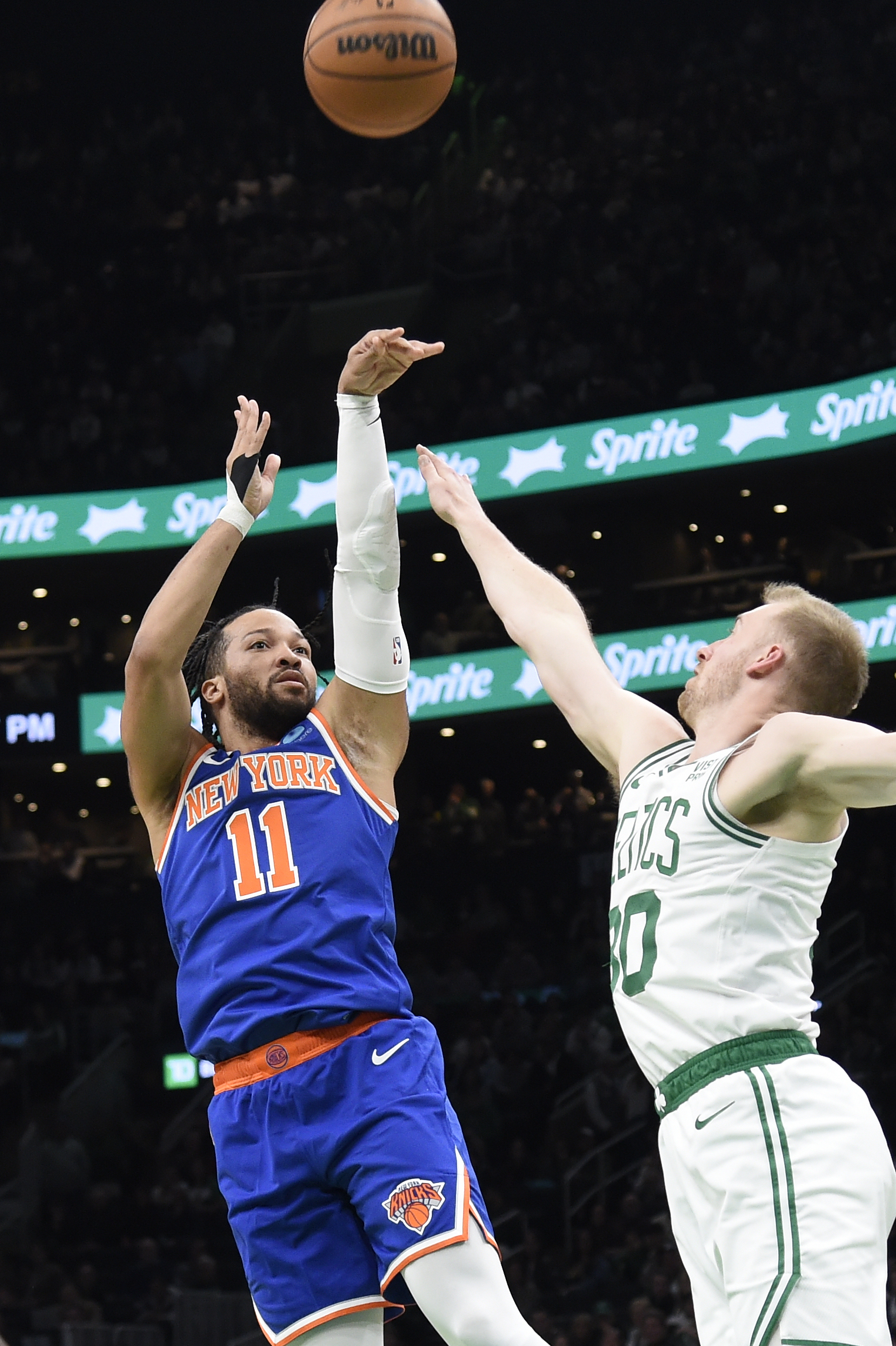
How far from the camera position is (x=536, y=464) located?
15.6 m

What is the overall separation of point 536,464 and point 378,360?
11329 mm

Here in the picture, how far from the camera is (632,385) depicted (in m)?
16.4

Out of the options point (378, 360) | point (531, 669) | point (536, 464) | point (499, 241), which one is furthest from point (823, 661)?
point (499, 241)

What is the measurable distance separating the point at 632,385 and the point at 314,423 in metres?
4.29

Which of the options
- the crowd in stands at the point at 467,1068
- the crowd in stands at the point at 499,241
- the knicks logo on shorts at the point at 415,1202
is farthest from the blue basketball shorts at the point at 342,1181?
the crowd in stands at the point at 499,241

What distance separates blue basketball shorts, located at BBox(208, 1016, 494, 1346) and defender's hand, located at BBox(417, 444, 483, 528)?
1306 millimetres

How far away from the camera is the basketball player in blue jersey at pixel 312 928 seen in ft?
11.9

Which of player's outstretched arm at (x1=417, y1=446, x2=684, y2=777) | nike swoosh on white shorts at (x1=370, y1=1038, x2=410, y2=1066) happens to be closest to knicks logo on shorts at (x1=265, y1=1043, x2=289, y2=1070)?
nike swoosh on white shorts at (x1=370, y1=1038, x2=410, y2=1066)

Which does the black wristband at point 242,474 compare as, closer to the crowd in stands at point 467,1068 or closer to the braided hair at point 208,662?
the braided hair at point 208,662

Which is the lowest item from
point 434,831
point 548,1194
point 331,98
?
point 548,1194

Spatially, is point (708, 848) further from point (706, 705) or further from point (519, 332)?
point (519, 332)

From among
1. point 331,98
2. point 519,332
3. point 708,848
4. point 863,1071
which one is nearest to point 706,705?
point 708,848

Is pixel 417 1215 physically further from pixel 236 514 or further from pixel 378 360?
pixel 378 360

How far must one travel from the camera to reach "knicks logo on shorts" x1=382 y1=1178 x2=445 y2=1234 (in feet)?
11.6
